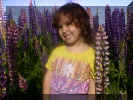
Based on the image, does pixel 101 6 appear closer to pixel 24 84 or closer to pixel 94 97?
pixel 94 97

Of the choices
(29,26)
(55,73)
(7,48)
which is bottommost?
(55,73)

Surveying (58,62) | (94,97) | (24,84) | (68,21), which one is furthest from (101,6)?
(24,84)

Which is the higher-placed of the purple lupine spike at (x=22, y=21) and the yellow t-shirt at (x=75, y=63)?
the purple lupine spike at (x=22, y=21)

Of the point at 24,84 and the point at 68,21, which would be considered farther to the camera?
the point at 24,84

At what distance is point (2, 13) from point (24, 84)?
850 millimetres

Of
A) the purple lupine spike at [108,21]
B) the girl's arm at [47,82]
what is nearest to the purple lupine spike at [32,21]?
the girl's arm at [47,82]

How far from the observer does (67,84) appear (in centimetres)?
349

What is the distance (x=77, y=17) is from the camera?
3396mm

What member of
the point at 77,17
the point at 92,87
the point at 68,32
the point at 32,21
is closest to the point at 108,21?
the point at 77,17

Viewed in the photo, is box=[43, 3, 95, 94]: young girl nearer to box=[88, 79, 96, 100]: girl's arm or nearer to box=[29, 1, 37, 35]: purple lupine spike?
box=[88, 79, 96, 100]: girl's arm

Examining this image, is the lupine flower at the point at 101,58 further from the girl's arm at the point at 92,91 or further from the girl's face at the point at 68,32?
the girl's face at the point at 68,32

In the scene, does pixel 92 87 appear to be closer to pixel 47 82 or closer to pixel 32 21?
pixel 47 82

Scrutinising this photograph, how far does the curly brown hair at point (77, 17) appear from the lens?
133 inches

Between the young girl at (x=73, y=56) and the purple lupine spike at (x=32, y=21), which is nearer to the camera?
the young girl at (x=73, y=56)
